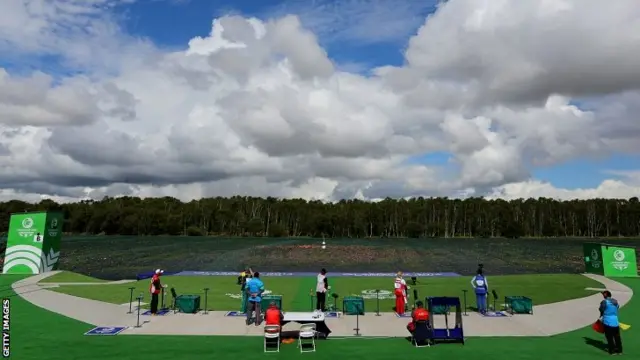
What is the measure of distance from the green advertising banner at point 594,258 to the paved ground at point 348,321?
1275 cm

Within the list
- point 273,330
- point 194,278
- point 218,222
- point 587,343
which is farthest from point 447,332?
point 218,222

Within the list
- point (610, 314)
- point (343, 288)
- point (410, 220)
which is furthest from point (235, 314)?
point (410, 220)

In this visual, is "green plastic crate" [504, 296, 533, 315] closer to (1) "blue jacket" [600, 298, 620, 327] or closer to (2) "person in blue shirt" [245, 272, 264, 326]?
(1) "blue jacket" [600, 298, 620, 327]

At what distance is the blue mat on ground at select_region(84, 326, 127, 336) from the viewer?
1623 cm

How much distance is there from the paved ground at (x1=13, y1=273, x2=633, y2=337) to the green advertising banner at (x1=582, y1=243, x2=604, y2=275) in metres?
12.8

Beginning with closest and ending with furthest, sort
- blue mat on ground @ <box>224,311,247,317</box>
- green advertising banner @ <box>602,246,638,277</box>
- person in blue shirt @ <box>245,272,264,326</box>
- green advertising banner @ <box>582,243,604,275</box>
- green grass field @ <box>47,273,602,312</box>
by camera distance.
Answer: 1. person in blue shirt @ <box>245,272,264,326</box>
2. blue mat on ground @ <box>224,311,247,317</box>
3. green grass field @ <box>47,273,602,312</box>
4. green advertising banner @ <box>602,246,638,277</box>
5. green advertising banner @ <box>582,243,604,275</box>

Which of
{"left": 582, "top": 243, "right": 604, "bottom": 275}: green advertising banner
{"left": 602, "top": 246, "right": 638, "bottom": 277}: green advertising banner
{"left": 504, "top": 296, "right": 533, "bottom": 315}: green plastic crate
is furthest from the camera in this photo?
{"left": 582, "top": 243, "right": 604, "bottom": 275}: green advertising banner

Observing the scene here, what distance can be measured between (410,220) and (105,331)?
587 ft

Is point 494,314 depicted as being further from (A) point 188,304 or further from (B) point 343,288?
(A) point 188,304

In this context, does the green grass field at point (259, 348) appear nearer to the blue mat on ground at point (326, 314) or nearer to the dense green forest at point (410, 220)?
the blue mat on ground at point (326, 314)

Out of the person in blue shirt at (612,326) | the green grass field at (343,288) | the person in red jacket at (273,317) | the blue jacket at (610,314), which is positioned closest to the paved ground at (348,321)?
the green grass field at (343,288)

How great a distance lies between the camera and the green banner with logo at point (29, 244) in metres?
33.2

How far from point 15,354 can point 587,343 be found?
17.4 metres

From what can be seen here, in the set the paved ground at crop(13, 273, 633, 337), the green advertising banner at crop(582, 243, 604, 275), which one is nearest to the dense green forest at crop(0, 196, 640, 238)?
the green advertising banner at crop(582, 243, 604, 275)
